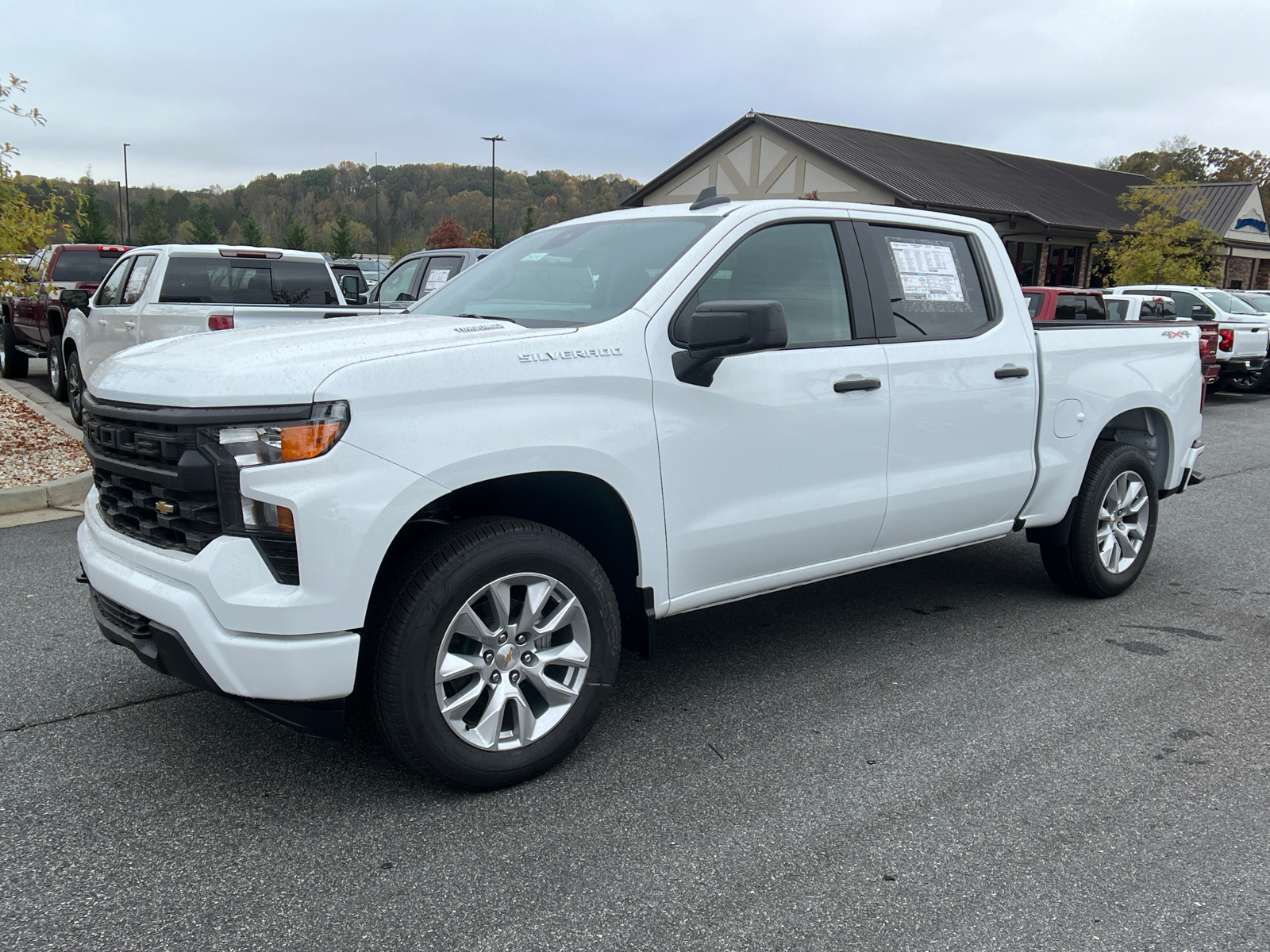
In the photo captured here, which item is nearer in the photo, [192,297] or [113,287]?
[192,297]

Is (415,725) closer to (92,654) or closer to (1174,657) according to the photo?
(92,654)

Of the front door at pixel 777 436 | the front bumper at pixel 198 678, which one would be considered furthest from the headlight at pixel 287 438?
the front door at pixel 777 436

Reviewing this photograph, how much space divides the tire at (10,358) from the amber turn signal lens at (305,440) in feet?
47.2

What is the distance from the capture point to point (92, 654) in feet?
14.2

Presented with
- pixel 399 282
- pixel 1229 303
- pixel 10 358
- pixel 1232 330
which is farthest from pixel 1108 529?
pixel 1229 303

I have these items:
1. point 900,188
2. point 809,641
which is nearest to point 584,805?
point 809,641

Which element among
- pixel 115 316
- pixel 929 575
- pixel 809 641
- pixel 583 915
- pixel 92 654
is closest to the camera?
pixel 583 915

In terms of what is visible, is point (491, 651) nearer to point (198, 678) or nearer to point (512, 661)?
point (512, 661)

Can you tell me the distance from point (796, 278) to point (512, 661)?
6.25 feet

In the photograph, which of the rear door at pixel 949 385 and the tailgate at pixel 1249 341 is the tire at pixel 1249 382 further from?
the rear door at pixel 949 385

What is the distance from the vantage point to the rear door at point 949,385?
418cm

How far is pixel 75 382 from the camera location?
10312mm

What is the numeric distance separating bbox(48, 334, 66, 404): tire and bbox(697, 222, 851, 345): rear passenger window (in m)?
10.5

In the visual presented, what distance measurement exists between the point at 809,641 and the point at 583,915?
91.7 inches
